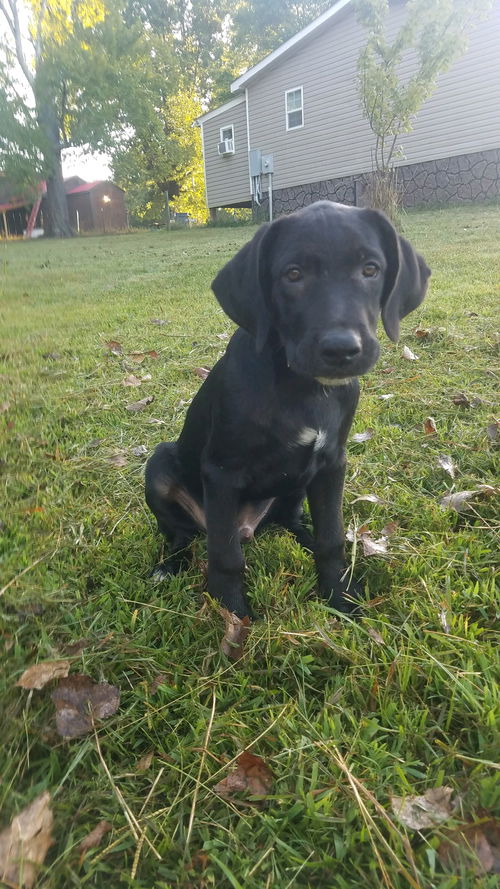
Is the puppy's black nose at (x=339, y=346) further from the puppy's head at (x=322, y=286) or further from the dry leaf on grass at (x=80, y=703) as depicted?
the dry leaf on grass at (x=80, y=703)

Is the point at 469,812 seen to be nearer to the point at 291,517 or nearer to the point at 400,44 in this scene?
the point at 291,517

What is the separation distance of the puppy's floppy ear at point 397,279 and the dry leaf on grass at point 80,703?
1713 millimetres

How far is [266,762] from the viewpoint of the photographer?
1494 mm

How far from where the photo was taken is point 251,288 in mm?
2068

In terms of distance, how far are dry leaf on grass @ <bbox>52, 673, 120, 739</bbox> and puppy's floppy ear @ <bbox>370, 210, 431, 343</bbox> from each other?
1.71 meters

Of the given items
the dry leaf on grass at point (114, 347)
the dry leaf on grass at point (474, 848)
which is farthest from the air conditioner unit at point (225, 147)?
the dry leaf on grass at point (474, 848)

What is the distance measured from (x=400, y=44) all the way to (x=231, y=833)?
16635mm

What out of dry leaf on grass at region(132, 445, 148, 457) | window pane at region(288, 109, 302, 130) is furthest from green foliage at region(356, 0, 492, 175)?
dry leaf on grass at region(132, 445, 148, 457)

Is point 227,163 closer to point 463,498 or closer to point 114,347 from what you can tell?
point 114,347

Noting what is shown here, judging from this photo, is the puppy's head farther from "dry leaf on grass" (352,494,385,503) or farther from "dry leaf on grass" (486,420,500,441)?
"dry leaf on grass" (486,420,500,441)

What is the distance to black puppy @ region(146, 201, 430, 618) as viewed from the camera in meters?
1.96

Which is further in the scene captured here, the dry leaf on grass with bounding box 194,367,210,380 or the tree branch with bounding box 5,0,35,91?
the tree branch with bounding box 5,0,35,91

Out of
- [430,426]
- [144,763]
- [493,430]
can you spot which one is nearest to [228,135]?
[430,426]

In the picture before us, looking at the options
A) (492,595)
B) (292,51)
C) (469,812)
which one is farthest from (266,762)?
(292,51)
